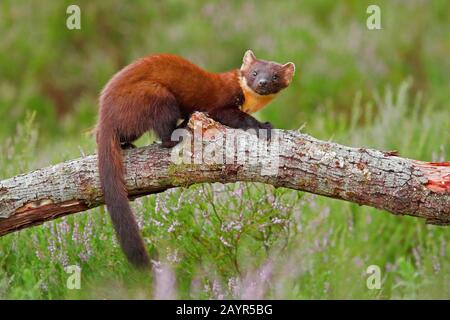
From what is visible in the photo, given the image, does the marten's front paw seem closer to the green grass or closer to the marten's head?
the green grass

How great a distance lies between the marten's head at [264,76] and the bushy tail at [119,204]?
130 cm

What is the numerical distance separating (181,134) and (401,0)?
10.9 m

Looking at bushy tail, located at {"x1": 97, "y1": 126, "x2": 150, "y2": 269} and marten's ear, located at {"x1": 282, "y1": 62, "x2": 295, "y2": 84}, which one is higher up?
marten's ear, located at {"x1": 282, "y1": 62, "x2": 295, "y2": 84}

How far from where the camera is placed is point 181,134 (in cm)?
517

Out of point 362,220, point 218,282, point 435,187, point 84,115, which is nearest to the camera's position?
point 435,187

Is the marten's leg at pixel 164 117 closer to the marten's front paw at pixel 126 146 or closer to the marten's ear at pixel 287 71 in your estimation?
the marten's front paw at pixel 126 146

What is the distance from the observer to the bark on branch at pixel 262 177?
4738mm

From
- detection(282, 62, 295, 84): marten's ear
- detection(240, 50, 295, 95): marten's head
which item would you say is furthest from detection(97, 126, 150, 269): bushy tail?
detection(282, 62, 295, 84): marten's ear

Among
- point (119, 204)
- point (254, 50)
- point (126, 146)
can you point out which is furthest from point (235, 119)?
point (254, 50)

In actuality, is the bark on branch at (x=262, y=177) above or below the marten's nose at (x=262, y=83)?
below

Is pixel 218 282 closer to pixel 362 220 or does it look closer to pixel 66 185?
pixel 66 185

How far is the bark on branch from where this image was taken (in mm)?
4738

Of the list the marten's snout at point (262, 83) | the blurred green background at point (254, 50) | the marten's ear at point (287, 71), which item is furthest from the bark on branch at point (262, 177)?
the blurred green background at point (254, 50)

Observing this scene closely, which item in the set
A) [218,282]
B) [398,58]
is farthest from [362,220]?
[398,58]
